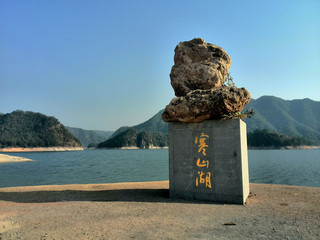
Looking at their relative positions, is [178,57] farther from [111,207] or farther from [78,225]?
[78,225]

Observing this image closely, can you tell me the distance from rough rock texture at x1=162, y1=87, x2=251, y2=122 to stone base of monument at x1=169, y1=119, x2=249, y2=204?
0.35 metres

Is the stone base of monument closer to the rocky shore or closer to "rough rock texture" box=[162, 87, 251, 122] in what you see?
"rough rock texture" box=[162, 87, 251, 122]

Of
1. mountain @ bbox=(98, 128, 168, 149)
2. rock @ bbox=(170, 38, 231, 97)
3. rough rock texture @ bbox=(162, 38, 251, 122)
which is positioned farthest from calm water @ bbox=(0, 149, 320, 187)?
mountain @ bbox=(98, 128, 168, 149)

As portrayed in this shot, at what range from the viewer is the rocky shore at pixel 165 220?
555cm

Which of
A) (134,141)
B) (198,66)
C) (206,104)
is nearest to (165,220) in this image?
(206,104)

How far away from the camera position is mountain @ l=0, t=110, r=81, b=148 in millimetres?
110500

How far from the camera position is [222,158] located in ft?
28.6

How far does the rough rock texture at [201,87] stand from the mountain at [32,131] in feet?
384

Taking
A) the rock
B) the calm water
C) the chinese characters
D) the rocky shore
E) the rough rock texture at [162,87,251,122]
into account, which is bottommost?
the calm water

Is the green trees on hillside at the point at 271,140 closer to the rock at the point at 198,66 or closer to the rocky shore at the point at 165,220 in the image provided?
the rocky shore at the point at 165,220

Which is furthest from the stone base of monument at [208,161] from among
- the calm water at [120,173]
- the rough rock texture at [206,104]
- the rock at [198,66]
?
the calm water at [120,173]

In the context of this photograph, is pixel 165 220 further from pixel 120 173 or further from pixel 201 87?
pixel 120 173

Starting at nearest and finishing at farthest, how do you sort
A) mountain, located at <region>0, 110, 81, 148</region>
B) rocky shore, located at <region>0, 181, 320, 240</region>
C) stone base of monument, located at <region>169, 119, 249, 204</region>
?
rocky shore, located at <region>0, 181, 320, 240</region> → stone base of monument, located at <region>169, 119, 249, 204</region> → mountain, located at <region>0, 110, 81, 148</region>

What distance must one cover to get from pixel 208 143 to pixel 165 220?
3405 millimetres
